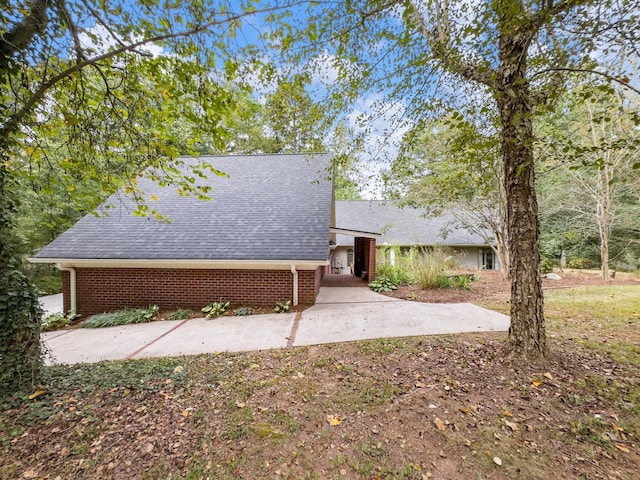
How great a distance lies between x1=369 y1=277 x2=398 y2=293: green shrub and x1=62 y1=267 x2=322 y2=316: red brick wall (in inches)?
115

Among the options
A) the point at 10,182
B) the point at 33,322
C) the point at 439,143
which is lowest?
the point at 33,322

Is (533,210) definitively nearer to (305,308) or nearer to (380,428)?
(380,428)

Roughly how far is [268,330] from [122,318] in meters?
3.92

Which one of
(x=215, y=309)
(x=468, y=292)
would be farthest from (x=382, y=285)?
(x=215, y=309)

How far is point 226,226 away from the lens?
7.97 metres

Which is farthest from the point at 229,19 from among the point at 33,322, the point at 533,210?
the point at 533,210

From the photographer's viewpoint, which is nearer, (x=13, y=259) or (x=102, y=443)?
(x=102, y=443)

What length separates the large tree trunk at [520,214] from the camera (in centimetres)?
314

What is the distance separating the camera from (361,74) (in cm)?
414

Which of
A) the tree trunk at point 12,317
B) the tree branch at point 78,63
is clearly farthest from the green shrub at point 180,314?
the tree branch at point 78,63

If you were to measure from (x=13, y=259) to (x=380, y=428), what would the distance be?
14.0 feet

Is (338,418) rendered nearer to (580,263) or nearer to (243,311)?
(243,311)

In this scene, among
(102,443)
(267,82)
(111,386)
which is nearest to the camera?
(102,443)

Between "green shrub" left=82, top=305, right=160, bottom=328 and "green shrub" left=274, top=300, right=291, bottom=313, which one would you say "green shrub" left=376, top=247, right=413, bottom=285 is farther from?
"green shrub" left=82, top=305, right=160, bottom=328
